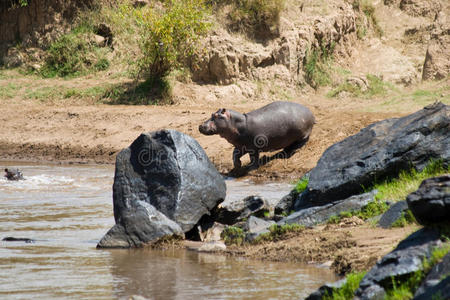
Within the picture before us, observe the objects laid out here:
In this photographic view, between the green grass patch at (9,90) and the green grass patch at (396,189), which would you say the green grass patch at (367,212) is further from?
the green grass patch at (9,90)

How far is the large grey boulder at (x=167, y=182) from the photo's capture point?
717cm

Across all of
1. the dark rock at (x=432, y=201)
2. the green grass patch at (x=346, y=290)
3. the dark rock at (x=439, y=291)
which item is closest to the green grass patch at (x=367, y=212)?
the dark rock at (x=432, y=201)

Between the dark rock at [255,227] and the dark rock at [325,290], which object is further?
the dark rock at [255,227]

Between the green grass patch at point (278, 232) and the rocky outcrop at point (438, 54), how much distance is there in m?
15.3

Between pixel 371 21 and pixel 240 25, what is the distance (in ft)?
21.0

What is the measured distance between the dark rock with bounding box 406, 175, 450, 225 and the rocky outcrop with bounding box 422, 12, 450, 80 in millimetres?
17085

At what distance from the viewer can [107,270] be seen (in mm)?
5684

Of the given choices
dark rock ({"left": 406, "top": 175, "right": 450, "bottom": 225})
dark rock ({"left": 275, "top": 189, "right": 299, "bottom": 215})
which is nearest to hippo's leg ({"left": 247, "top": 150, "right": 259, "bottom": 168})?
dark rock ({"left": 275, "top": 189, "right": 299, "bottom": 215})

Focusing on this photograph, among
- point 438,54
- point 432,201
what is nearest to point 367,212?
point 432,201

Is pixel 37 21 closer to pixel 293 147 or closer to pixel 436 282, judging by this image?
pixel 293 147

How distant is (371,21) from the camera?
25219 mm

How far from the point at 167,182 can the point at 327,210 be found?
1818 mm

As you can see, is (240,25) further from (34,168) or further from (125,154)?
(125,154)

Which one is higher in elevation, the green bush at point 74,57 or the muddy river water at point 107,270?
the green bush at point 74,57
